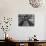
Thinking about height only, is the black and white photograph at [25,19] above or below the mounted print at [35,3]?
below

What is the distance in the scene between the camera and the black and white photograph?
13.1 feet

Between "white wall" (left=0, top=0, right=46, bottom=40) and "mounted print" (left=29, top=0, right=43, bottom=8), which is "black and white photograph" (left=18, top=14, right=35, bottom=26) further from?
"mounted print" (left=29, top=0, right=43, bottom=8)

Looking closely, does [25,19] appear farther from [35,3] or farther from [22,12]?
[35,3]

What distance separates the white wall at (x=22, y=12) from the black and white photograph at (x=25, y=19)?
96 mm

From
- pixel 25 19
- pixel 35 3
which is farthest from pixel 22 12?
pixel 35 3

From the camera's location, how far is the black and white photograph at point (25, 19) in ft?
13.1

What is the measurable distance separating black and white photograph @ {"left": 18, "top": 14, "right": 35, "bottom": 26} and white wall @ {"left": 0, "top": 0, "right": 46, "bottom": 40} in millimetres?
96

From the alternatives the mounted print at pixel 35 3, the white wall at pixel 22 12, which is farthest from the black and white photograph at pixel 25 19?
the mounted print at pixel 35 3

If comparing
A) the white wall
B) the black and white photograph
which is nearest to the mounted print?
the white wall

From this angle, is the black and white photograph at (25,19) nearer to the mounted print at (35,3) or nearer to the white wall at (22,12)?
the white wall at (22,12)

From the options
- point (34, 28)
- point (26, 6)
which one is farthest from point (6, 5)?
point (34, 28)

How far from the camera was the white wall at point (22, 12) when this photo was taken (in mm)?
3953

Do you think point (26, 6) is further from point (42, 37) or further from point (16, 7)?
point (42, 37)

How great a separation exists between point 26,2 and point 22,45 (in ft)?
4.54
